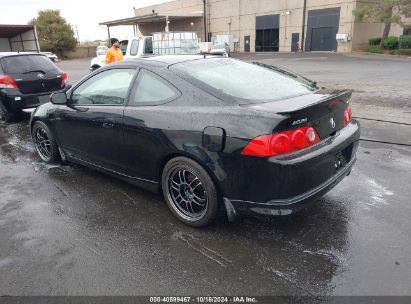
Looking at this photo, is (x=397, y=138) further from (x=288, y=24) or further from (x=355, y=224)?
(x=288, y=24)

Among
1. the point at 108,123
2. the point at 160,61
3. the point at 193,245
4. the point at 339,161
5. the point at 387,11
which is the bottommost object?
the point at 193,245

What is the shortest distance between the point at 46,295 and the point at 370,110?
7558 mm

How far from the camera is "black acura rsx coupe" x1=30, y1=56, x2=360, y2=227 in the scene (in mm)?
2715

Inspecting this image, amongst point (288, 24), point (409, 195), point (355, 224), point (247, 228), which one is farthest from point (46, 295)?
point (288, 24)

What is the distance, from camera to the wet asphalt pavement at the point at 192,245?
2559mm

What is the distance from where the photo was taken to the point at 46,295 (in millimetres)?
2502

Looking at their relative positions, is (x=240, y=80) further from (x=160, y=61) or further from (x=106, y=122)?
(x=106, y=122)

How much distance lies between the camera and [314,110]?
285 centimetres

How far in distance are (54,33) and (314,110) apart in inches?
2248

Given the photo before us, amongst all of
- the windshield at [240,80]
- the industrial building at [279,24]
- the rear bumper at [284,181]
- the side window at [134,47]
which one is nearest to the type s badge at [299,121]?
the rear bumper at [284,181]

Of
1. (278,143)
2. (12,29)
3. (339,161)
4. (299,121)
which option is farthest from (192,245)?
(12,29)

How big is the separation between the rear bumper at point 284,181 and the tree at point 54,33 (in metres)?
56.4

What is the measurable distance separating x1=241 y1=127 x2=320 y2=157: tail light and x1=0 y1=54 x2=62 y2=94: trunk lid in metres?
6.47

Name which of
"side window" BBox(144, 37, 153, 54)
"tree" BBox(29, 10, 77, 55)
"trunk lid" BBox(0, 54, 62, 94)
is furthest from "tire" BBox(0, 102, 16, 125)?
"tree" BBox(29, 10, 77, 55)
